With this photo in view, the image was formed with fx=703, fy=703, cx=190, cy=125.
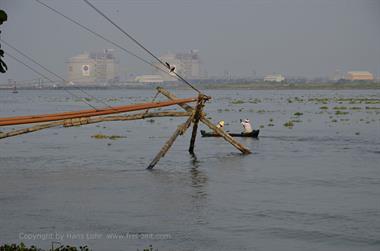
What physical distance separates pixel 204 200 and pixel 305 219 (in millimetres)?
4136

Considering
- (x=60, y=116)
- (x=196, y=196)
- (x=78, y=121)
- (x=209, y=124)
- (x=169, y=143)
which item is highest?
(x=60, y=116)

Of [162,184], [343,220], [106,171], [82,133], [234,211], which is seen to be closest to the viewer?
[343,220]

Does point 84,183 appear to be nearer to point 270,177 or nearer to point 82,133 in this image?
point 270,177

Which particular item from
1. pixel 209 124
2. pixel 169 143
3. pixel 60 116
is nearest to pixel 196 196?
pixel 60 116

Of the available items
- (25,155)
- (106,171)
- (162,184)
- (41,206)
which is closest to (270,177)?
(162,184)

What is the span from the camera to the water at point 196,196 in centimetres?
1811

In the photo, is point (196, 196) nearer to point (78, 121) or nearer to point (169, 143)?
point (78, 121)

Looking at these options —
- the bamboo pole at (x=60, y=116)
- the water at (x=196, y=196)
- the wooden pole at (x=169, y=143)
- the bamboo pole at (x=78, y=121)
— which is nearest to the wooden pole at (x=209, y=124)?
the bamboo pole at (x=78, y=121)

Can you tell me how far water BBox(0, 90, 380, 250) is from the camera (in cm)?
1811

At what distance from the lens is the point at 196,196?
24.0 meters

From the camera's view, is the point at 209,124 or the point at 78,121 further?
the point at 209,124

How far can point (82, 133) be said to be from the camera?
53.3 m

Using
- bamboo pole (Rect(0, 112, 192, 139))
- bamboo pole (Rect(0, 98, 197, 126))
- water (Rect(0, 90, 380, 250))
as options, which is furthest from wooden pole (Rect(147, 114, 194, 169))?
bamboo pole (Rect(0, 98, 197, 126))

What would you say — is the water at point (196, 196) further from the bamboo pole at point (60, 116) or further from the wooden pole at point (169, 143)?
the bamboo pole at point (60, 116)
